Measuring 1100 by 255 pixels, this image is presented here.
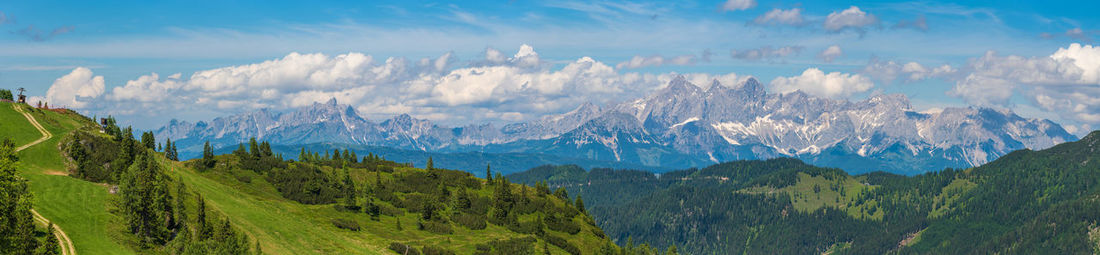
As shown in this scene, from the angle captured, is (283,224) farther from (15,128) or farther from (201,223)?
(15,128)

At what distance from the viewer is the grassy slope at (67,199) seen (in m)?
114

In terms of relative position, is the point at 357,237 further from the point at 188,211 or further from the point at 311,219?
the point at 188,211

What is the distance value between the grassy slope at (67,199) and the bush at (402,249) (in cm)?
6455

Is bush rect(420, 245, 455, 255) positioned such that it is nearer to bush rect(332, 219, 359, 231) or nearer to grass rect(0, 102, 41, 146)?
bush rect(332, 219, 359, 231)

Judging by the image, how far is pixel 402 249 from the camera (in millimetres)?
181375

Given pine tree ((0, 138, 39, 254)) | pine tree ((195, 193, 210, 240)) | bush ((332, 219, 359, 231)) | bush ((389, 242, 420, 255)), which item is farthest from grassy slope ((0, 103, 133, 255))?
bush ((389, 242, 420, 255))

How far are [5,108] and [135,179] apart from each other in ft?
242

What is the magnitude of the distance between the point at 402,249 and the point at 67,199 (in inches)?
2911

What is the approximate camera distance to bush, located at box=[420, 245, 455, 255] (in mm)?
187125

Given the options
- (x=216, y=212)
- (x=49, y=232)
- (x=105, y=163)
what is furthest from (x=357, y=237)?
(x=49, y=232)

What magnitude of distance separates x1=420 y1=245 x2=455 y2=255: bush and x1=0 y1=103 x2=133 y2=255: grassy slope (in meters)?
73.9

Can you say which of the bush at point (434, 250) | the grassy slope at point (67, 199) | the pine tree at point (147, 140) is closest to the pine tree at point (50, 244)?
the grassy slope at point (67, 199)

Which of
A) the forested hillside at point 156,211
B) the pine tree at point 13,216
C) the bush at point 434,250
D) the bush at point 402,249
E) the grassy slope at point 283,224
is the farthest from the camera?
the bush at point 434,250

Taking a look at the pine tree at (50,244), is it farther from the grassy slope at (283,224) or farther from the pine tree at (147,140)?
the pine tree at (147,140)
